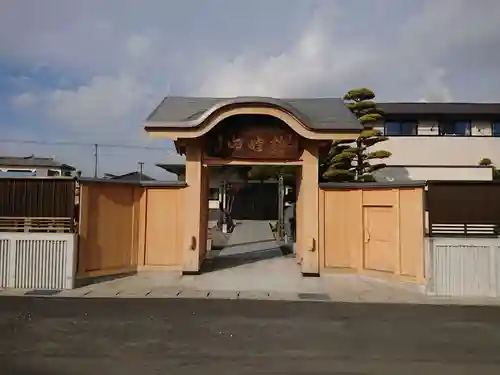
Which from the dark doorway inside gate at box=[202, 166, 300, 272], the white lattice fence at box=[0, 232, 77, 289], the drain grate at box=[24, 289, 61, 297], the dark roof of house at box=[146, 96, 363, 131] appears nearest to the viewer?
the drain grate at box=[24, 289, 61, 297]

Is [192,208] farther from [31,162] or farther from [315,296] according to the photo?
[31,162]

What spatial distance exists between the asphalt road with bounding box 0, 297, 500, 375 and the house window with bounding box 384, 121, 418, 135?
71.6 ft

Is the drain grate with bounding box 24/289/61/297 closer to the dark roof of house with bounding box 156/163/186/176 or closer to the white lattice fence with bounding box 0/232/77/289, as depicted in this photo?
the white lattice fence with bounding box 0/232/77/289

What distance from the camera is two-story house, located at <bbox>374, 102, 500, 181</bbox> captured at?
94.9ft

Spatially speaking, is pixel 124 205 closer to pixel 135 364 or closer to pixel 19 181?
pixel 19 181

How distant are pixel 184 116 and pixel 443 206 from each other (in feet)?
21.4

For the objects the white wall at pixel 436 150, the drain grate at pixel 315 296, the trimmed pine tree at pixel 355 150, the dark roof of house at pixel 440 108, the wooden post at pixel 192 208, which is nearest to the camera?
the drain grate at pixel 315 296

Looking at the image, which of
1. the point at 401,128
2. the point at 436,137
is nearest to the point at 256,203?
the point at 401,128

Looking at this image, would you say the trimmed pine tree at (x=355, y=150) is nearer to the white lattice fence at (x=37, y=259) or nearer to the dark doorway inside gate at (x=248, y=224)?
the dark doorway inside gate at (x=248, y=224)

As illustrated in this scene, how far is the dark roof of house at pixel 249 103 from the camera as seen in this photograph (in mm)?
12250

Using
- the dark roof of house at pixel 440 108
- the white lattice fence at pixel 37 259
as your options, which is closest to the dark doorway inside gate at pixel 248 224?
the white lattice fence at pixel 37 259

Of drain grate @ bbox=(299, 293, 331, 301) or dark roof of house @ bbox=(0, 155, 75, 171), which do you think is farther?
dark roof of house @ bbox=(0, 155, 75, 171)

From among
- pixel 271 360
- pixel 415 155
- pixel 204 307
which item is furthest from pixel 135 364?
pixel 415 155

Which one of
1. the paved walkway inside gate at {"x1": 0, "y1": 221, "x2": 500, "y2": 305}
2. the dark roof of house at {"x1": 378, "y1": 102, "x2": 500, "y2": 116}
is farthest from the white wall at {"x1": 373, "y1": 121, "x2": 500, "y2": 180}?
the paved walkway inside gate at {"x1": 0, "y1": 221, "x2": 500, "y2": 305}
